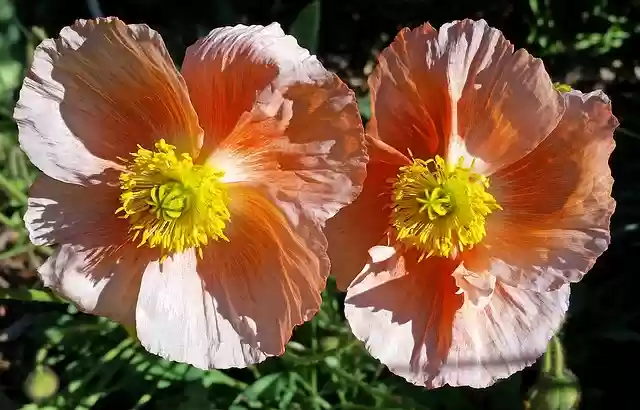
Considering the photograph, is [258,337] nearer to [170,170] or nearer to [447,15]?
[170,170]

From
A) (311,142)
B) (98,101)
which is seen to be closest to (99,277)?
(98,101)

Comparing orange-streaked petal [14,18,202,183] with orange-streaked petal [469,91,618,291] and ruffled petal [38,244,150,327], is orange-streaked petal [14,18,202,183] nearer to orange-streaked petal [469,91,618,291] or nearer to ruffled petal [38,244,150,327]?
ruffled petal [38,244,150,327]

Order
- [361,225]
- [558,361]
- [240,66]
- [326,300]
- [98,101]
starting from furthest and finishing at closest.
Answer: [326,300] < [558,361] < [361,225] < [98,101] < [240,66]

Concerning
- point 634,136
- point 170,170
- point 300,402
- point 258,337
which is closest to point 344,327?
point 300,402

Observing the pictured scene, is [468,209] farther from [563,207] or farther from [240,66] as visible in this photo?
[240,66]

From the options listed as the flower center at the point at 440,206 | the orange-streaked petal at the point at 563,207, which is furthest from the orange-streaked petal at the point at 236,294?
the orange-streaked petal at the point at 563,207
